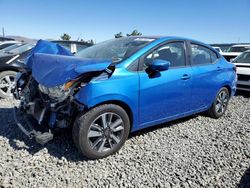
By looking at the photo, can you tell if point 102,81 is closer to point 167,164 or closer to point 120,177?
point 120,177

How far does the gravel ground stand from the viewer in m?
2.95

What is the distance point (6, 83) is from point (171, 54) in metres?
4.12

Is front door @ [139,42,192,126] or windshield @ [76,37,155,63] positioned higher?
windshield @ [76,37,155,63]

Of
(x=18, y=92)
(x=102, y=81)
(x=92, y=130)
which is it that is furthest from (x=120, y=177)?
(x=18, y=92)

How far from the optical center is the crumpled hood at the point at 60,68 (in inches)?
120

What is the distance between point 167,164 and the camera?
337 centimetres

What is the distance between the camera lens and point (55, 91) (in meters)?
3.17

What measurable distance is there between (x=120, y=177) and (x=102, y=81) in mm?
1168

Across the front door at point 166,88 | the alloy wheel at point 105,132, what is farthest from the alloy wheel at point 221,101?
the alloy wheel at point 105,132

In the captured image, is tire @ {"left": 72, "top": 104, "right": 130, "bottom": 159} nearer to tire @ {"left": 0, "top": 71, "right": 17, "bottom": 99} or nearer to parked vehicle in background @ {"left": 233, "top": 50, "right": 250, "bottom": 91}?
tire @ {"left": 0, "top": 71, "right": 17, "bottom": 99}

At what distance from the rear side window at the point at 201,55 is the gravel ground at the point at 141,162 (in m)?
1.26

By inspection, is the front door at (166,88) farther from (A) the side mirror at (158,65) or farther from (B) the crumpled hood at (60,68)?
(B) the crumpled hood at (60,68)

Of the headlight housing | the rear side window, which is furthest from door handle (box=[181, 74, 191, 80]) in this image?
the headlight housing

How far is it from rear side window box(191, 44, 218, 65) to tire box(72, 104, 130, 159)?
188 centimetres
